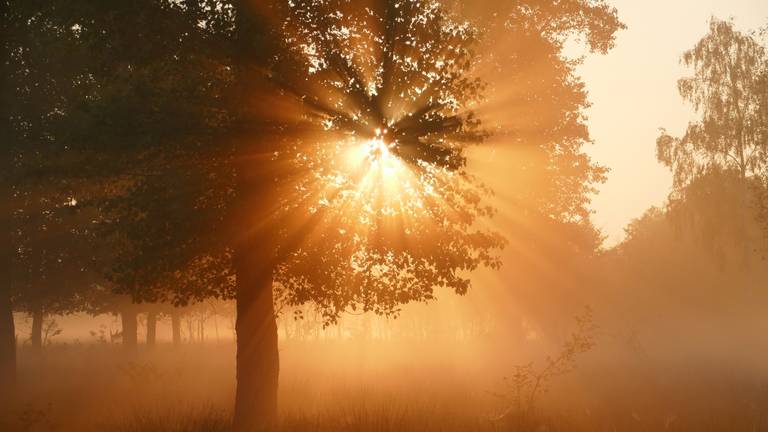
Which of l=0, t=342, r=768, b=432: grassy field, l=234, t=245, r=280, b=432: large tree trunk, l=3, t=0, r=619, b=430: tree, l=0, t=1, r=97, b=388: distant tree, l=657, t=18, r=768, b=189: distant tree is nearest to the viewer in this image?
l=3, t=0, r=619, b=430: tree

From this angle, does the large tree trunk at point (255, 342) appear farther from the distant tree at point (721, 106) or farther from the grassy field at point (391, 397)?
the distant tree at point (721, 106)

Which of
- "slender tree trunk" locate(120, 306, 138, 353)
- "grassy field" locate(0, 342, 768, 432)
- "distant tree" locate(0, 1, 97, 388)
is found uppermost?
"distant tree" locate(0, 1, 97, 388)

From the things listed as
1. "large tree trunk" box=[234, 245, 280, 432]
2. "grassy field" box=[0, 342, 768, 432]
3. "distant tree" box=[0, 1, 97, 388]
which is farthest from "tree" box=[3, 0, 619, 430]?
"distant tree" box=[0, 1, 97, 388]

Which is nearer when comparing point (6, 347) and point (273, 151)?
point (273, 151)

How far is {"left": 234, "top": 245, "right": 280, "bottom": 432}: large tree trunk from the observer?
1262 centimetres

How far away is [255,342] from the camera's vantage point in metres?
12.9

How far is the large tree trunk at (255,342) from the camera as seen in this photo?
41.4 ft

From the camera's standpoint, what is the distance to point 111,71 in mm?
13195

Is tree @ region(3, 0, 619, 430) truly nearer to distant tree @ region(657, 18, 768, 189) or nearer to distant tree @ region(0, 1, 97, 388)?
distant tree @ region(0, 1, 97, 388)

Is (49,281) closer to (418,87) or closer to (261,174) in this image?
(261,174)

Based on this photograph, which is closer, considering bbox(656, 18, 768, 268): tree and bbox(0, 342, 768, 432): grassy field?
bbox(0, 342, 768, 432): grassy field

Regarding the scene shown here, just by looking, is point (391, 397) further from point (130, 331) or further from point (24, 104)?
point (130, 331)

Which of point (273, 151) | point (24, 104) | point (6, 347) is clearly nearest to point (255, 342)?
point (273, 151)

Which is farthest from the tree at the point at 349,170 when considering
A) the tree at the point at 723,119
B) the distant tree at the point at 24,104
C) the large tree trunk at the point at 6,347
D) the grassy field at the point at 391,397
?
the tree at the point at 723,119
